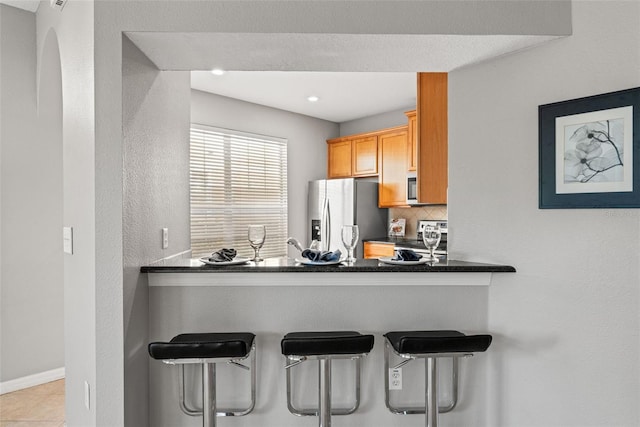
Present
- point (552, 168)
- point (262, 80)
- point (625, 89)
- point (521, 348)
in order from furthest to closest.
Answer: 1. point (262, 80)
2. point (521, 348)
3. point (552, 168)
4. point (625, 89)

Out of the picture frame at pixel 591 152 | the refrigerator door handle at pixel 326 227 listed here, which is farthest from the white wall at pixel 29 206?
the picture frame at pixel 591 152

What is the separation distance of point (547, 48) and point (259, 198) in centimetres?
366

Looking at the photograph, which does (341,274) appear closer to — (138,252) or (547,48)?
(138,252)

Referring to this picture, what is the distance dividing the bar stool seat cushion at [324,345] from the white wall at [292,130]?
3.30 metres

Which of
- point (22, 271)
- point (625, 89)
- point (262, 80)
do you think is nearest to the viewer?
point (625, 89)

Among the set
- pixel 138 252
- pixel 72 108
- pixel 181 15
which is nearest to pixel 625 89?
pixel 181 15

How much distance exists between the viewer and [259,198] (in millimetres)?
5023

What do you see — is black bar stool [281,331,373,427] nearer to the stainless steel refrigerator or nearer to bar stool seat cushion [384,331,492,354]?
bar stool seat cushion [384,331,492,354]

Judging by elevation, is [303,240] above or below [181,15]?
below

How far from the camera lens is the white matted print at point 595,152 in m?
1.66

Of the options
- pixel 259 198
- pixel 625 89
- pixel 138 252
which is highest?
pixel 625 89

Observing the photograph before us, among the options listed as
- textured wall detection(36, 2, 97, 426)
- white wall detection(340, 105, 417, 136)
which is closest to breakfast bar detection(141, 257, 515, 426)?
textured wall detection(36, 2, 97, 426)

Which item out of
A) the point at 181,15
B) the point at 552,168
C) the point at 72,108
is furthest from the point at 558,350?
the point at 72,108

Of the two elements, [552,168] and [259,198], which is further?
[259,198]
